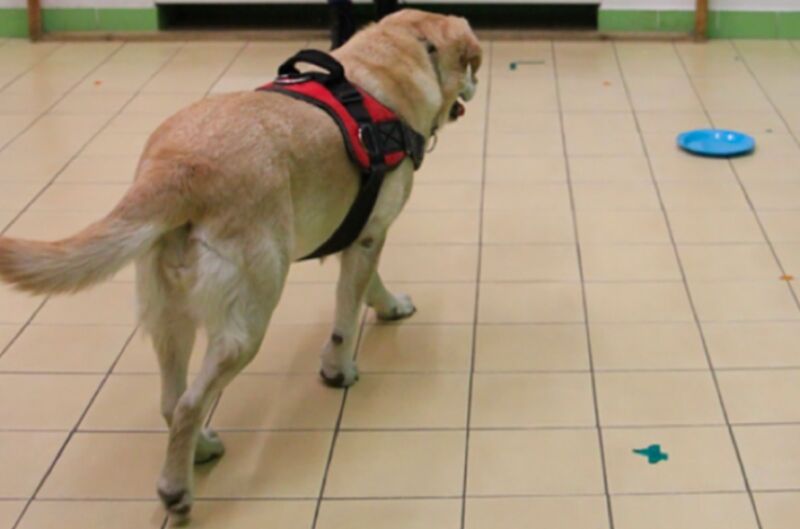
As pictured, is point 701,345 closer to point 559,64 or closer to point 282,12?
point 559,64

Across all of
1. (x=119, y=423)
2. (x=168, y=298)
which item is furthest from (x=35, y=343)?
(x=168, y=298)

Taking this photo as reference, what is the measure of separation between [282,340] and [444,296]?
1.80 ft

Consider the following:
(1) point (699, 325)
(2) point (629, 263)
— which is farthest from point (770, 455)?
(2) point (629, 263)

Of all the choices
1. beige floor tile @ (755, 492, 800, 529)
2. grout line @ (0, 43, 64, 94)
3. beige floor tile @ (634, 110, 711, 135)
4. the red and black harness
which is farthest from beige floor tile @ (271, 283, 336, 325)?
grout line @ (0, 43, 64, 94)

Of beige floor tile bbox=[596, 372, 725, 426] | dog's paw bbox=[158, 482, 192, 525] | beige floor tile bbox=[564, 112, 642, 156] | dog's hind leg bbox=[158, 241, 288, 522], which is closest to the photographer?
dog's hind leg bbox=[158, 241, 288, 522]

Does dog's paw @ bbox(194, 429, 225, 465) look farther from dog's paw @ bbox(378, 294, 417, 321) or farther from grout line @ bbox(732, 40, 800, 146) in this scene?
grout line @ bbox(732, 40, 800, 146)

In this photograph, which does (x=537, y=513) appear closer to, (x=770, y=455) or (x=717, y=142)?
(x=770, y=455)

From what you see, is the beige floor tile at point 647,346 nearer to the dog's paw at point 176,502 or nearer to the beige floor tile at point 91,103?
the dog's paw at point 176,502

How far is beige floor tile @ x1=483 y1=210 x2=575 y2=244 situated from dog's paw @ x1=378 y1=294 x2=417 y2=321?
58 cm

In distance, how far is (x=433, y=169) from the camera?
4.73m

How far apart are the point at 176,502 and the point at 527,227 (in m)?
1.90

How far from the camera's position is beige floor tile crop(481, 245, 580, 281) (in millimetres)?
3812

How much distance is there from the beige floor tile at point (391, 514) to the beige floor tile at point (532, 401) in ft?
1.19

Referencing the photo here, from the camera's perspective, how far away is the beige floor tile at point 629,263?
3775 millimetres
